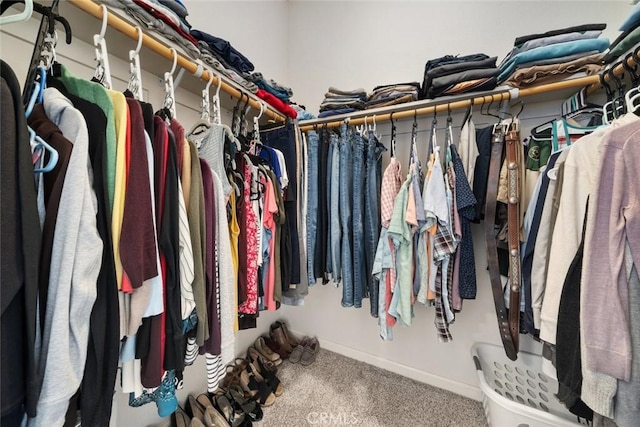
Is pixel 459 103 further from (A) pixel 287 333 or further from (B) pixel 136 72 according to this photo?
(A) pixel 287 333

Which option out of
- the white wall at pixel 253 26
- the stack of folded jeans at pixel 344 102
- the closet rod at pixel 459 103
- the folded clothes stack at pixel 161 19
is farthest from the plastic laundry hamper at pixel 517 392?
the white wall at pixel 253 26

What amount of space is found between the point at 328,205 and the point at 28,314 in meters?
1.00

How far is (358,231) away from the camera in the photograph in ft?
3.62

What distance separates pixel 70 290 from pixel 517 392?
1.80 m

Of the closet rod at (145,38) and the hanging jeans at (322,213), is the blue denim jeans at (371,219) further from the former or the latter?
the closet rod at (145,38)

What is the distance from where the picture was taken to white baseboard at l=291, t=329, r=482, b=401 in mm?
1317

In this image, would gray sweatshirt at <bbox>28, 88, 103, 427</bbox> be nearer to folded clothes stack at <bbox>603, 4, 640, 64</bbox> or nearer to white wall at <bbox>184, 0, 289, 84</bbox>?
white wall at <bbox>184, 0, 289, 84</bbox>

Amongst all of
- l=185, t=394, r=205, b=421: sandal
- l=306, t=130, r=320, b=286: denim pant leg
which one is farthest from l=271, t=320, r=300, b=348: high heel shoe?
l=306, t=130, r=320, b=286: denim pant leg

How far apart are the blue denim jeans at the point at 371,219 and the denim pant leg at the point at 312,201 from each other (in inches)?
10.8

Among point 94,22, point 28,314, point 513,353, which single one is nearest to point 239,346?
point 28,314

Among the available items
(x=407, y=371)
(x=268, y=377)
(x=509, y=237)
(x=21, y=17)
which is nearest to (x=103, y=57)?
(x=21, y=17)

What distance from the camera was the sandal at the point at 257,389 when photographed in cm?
124

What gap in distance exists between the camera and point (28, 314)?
1.10 ft

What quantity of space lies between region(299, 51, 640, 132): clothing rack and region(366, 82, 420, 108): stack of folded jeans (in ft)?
0.21
